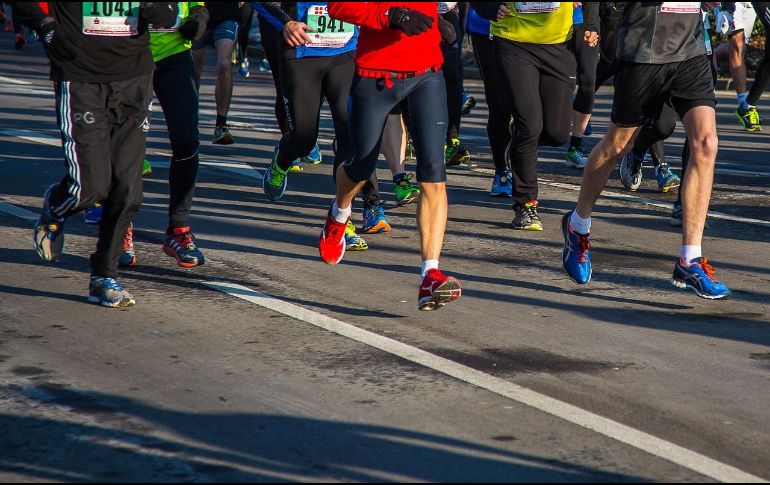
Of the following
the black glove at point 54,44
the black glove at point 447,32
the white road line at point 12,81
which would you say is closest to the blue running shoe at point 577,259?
the black glove at point 447,32

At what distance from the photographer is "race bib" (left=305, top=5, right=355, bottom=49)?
8133 millimetres

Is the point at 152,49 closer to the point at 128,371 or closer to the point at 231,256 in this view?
the point at 231,256

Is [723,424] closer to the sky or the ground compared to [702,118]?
closer to the ground

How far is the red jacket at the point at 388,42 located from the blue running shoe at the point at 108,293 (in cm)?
166

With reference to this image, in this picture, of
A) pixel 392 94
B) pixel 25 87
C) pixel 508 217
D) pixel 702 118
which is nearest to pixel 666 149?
pixel 508 217

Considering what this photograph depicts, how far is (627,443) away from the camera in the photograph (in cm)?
469

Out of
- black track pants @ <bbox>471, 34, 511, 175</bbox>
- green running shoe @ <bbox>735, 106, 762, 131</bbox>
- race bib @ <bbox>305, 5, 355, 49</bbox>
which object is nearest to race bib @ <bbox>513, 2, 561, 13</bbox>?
black track pants @ <bbox>471, 34, 511, 175</bbox>

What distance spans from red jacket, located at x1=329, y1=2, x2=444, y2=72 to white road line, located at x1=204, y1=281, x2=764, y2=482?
1.30m

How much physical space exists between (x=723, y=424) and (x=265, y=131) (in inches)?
398

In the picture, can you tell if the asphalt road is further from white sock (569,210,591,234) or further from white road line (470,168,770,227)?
→ white sock (569,210,591,234)

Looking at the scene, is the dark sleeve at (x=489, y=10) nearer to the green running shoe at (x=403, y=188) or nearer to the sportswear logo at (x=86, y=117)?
the green running shoe at (x=403, y=188)

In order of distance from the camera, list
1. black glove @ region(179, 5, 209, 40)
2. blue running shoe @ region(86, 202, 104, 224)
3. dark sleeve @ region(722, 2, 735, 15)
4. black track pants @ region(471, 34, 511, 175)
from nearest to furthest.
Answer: black glove @ region(179, 5, 209, 40)
blue running shoe @ region(86, 202, 104, 224)
black track pants @ region(471, 34, 511, 175)
dark sleeve @ region(722, 2, 735, 15)

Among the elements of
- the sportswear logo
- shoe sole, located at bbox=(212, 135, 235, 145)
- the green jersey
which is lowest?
shoe sole, located at bbox=(212, 135, 235, 145)

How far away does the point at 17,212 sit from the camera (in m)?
9.20
